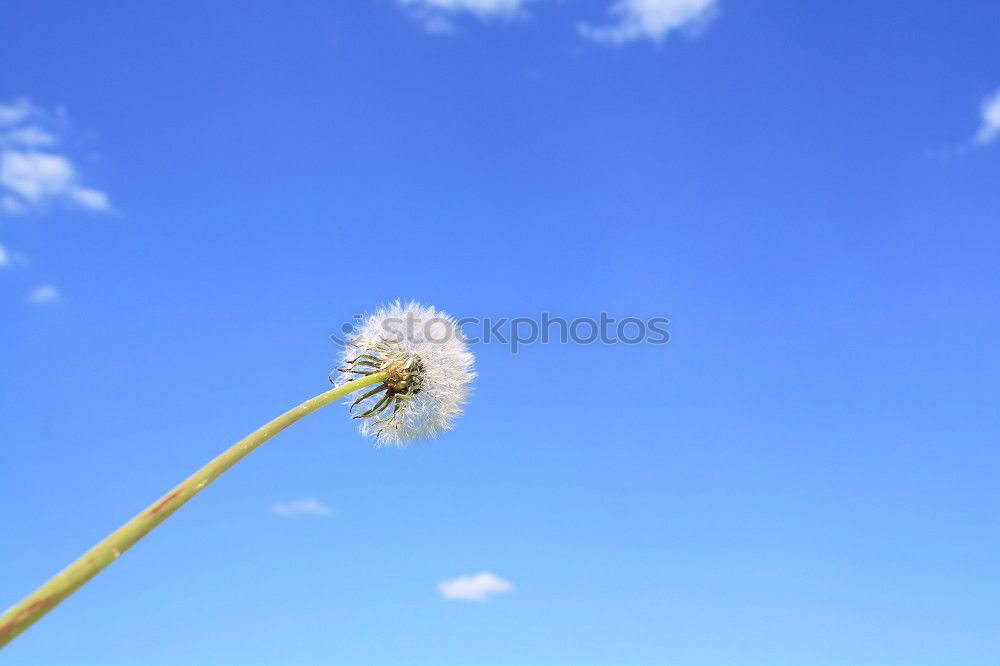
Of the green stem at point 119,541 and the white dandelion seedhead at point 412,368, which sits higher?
the white dandelion seedhead at point 412,368

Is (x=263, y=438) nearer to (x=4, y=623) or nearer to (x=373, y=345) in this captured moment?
(x=4, y=623)

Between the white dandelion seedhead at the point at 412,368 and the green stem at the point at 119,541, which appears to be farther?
the white dandelion seedhead at the point at 412,368

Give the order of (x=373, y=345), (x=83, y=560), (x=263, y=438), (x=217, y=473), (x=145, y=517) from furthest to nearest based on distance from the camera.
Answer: (x=373, y=345) < (x=263, y=438) < (x=217, y=473) < (x=145, y=517) < (x=83, y=560)

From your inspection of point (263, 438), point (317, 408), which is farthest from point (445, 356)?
point (263, 438)

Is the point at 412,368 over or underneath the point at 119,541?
over

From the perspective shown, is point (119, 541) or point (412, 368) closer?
point (119, 541)
